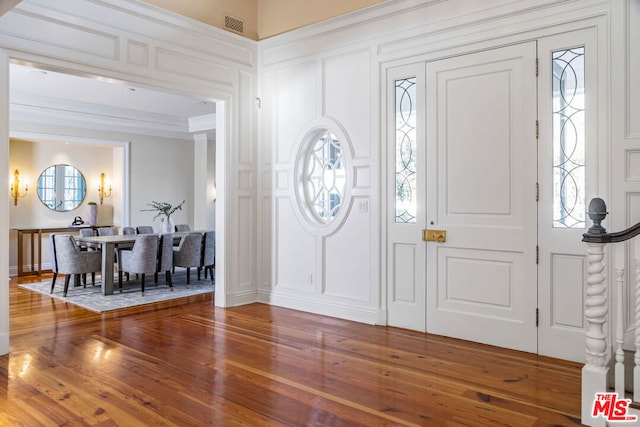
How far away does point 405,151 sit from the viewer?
4766 millimetres

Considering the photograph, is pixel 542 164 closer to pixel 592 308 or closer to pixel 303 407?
pixel 592 308

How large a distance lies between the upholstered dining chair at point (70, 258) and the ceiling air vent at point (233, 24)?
367 cm

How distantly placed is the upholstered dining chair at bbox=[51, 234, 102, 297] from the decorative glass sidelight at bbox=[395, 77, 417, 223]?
4.60m

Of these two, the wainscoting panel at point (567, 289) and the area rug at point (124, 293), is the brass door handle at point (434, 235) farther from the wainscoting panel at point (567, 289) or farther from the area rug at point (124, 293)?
the area rug at point (124, 293)

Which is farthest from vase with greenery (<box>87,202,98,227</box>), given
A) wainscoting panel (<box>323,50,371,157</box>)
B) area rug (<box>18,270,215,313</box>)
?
wainscoting panel (<box>323,50,371,157</box>)

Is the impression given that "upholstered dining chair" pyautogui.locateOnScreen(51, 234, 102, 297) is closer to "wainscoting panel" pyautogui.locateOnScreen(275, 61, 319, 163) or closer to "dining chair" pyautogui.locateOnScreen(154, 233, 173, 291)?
"dining chair" pyautogui.locateOnScreen(154, 233, 173, 291)

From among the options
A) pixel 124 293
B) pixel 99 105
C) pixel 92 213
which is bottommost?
pixel 124 293

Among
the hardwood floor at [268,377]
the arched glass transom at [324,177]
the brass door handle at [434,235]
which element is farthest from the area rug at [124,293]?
the brass door handle at [434,235]

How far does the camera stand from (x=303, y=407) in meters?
2.89

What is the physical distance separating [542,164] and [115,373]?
3685 mm

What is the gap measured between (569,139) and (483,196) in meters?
0.82

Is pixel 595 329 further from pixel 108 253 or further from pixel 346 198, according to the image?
pixel 108 253

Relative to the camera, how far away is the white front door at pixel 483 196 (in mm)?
3986

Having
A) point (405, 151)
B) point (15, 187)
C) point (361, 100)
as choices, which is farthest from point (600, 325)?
point (15, 187)
